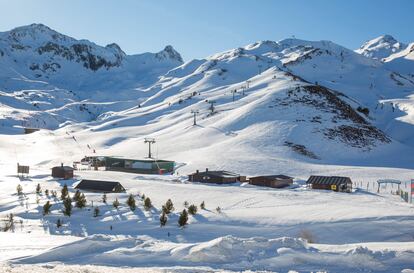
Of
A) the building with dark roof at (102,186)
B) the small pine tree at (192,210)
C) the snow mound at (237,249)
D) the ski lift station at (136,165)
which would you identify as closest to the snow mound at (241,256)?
the snow mound at (237,249)

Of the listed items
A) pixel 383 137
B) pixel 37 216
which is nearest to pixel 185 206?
pixel 37 216

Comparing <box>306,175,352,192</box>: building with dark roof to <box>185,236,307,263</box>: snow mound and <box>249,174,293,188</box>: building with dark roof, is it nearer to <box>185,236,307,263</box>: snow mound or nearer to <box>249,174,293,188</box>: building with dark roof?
<box>249,174,293,188</box>: building with dark roof

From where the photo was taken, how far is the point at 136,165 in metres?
77.1

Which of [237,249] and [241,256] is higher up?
[237,249]

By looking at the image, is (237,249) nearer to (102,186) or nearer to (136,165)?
(102,186)

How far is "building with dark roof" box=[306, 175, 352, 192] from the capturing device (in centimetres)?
5777

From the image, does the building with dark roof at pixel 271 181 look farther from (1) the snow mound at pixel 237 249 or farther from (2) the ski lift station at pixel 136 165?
(1) the snow mound at pixel 237 249


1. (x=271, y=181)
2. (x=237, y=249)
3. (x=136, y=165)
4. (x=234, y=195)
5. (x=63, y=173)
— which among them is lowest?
(x=237, y=249)

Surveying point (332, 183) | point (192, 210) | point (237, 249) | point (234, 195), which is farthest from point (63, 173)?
point (237, 249)

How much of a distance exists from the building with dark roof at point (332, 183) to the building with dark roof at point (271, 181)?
3.26m

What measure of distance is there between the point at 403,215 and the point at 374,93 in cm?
16921

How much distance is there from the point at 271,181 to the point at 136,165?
Answer: 27.4 m

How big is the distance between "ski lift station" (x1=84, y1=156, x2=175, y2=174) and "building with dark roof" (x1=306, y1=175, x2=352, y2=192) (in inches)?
1010

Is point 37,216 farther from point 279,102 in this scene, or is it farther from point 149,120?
point 149,120
